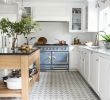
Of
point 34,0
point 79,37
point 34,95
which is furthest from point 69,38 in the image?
point 34,95

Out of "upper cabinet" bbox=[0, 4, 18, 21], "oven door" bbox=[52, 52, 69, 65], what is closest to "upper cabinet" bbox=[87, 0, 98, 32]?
"oven door" bbox=[52, 52, 69, 65]

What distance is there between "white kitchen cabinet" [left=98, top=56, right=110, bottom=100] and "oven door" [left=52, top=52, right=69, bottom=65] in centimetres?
349

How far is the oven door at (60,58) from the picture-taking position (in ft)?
22.9

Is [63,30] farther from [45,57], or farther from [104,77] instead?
[104,77]

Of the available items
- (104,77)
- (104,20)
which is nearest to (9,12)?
(104,20)

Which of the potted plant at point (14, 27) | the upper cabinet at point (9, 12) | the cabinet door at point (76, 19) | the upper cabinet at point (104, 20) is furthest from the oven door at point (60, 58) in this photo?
the potted plant at point (14, 27)

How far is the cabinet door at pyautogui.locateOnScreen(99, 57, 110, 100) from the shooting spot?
3.00m

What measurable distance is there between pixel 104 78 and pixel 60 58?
3.84 m

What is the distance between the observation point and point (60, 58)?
23.0ft

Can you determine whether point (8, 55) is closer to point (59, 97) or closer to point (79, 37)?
point (59, 97)

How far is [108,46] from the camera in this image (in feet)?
14.5

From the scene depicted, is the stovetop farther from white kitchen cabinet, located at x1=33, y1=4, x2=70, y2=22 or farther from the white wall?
white kitchen cabinet, located at x1=33, y1=4, x2=70, y2=22

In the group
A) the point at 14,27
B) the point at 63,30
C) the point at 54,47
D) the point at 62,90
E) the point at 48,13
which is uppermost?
the point at 48,13

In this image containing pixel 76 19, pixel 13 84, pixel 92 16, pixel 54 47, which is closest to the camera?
pixel 13 84
